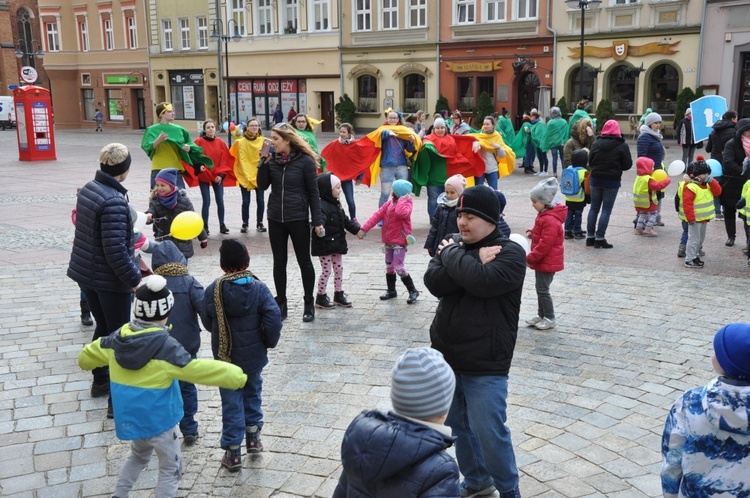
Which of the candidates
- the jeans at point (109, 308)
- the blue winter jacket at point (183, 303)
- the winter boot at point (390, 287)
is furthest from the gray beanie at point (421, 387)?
the winter boot at point (390, 287)

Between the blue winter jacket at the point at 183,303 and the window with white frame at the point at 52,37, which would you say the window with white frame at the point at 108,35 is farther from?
the blue winter jacket at the point at 183,303

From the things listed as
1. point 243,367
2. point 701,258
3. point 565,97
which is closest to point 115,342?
point 243,367

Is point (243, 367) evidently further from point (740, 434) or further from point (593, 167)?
point (593, 167)

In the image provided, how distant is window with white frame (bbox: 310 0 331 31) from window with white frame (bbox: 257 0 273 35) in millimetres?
3122

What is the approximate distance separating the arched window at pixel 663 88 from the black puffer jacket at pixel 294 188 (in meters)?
26.1

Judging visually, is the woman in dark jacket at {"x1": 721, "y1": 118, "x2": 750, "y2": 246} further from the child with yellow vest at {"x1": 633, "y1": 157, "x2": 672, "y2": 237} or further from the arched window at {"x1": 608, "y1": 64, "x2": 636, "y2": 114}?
the arched window at {"x1": 608, "y1": 64, "x2": 636, "y2": 114}

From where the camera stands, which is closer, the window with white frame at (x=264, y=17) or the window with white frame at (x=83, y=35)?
the window with white frame at (x=264, y=17)

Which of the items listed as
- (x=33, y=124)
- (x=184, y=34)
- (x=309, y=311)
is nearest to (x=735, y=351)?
(x=309, y=311)

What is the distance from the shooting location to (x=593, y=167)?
36.0 feet

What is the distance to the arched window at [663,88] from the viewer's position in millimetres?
30109

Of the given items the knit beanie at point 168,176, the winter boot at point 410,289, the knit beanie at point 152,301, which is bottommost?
the winter boot at point 410,289

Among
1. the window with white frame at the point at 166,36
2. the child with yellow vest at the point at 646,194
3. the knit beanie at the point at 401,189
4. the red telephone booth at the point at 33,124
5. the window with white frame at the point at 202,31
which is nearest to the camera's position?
the knit beanie at the point at 401,189

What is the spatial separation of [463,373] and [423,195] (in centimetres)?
1294

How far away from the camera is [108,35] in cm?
5125
